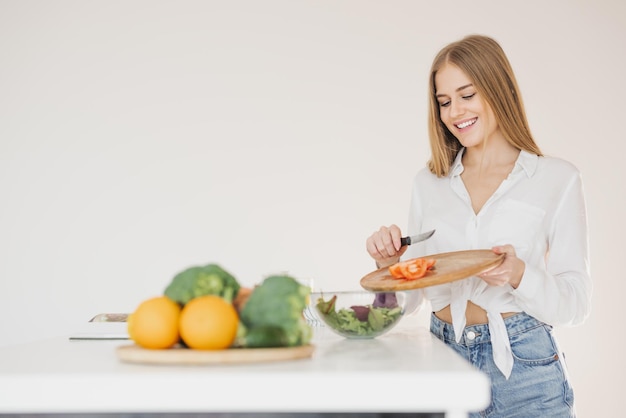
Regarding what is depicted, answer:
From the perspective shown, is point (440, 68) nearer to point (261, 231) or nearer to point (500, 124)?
point (500, 124)

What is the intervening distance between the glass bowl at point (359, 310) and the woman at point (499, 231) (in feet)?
0.77

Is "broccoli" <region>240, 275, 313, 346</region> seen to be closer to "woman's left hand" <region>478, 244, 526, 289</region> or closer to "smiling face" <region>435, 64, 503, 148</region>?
"woman's left hand" <region>478, 244, 526, 289</region>

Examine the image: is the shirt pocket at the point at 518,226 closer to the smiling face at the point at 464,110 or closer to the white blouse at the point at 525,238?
the white blouse at the point at 525,238

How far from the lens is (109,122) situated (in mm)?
3605

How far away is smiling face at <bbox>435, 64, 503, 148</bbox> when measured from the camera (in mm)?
1909

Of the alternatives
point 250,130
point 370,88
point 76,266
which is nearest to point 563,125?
point 370,88

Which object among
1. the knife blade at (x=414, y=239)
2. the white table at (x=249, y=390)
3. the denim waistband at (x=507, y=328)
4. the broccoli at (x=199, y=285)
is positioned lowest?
the denim waistband at (x=507, y=328)

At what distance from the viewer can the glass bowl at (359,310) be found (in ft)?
4.52

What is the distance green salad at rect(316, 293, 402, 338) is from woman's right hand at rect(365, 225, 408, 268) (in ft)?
1.41

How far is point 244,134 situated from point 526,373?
2237mm

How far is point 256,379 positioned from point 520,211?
1133 millimetres

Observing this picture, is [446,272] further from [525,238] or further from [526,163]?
[526,163]

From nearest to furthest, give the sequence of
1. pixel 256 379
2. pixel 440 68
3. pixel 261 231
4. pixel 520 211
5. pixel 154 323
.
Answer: pixel 256 379
pixel 154 323
pixel 520 211
pixel 440 68
pixel 261 231

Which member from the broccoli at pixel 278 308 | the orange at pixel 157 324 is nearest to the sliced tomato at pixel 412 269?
the broccoli at pixel 278 308
